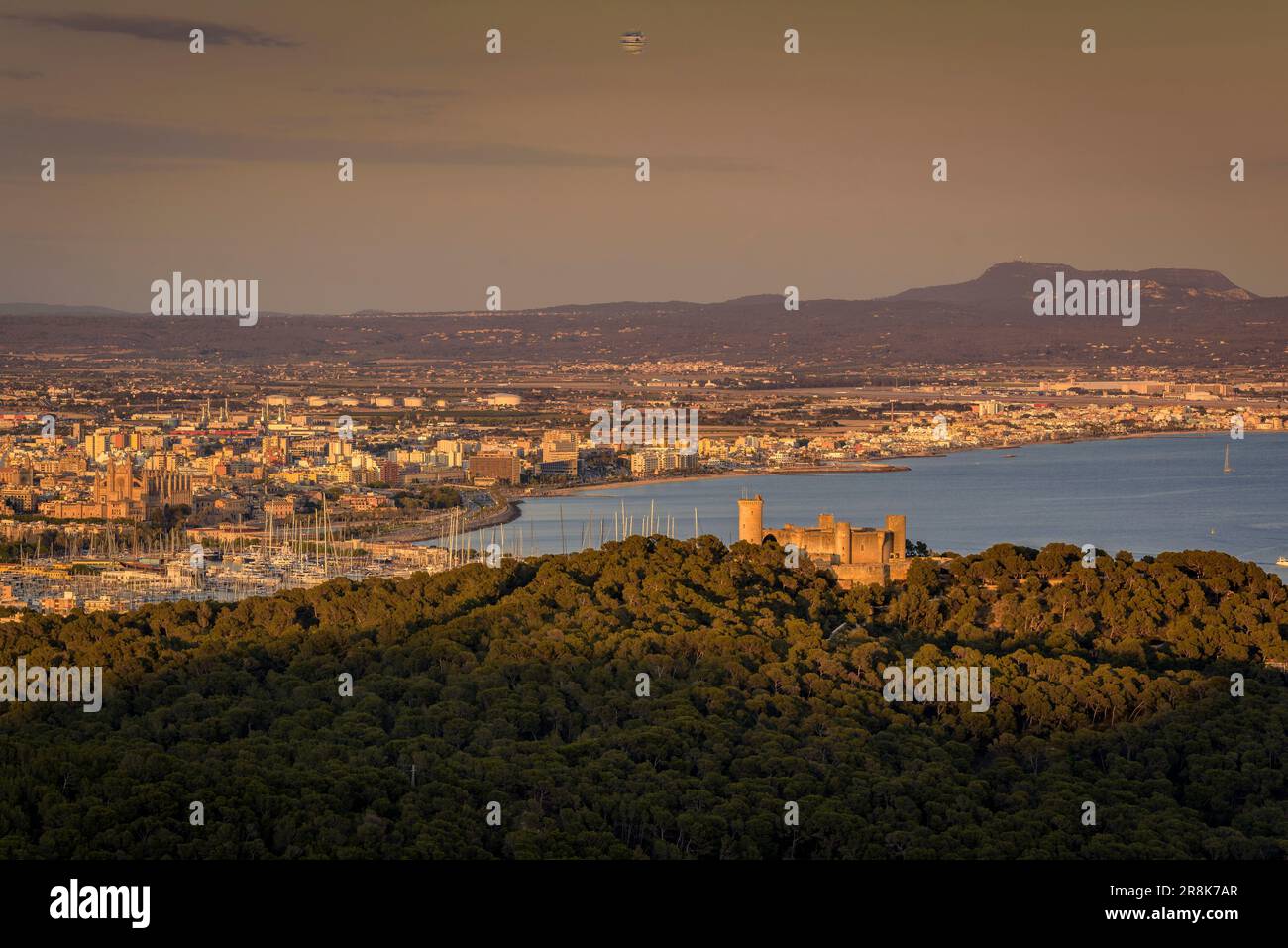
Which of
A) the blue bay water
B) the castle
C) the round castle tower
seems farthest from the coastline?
the castle

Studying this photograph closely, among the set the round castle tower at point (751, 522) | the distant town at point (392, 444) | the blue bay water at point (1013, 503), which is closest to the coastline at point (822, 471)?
the distant town at point (392, 444)

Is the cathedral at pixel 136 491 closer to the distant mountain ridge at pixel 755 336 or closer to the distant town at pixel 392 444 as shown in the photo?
the distant town at pixel 392 444

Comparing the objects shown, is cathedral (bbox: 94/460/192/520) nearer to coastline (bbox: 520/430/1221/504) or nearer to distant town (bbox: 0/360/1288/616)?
distant town (bbox: 0/360/1288/616)

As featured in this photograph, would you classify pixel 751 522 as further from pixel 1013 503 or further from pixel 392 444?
pixel 392 444

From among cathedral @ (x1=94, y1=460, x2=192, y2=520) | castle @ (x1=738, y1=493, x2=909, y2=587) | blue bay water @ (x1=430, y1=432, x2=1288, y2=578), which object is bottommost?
blue bay water @ (x1=430, y1=432, x2=1288, y2=578)

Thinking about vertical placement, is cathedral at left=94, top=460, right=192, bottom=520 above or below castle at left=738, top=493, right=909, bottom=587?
below

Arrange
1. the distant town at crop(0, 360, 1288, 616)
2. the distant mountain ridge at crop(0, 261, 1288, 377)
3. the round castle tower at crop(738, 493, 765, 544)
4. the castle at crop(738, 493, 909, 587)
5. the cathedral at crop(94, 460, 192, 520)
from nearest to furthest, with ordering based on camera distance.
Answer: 1. the castle at crop(738, 493, 909, 587)
2. the round castle tower at crop(738, 493, 765, 544)
3. the distant town at crop(0, 360, 1288, 616)
4. the cathedral at crop(94, 460, 192, 520)
5. the distant mountain ridge at crop(0, 261, 1288, 377)

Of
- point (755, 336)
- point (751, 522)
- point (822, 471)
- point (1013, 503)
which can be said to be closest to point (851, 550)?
point (751, 522)
